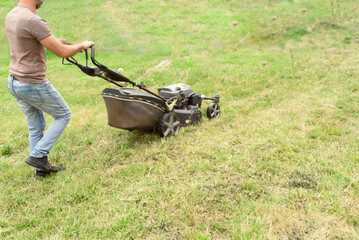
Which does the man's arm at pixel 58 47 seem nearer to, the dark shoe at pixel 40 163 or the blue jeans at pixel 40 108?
the blue jeans at pixel 40 108

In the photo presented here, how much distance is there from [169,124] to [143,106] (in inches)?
25.1

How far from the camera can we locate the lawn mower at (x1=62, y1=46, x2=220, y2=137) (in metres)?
3.92

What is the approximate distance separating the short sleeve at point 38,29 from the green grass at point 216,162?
1648mm

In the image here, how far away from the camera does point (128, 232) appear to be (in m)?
2.67

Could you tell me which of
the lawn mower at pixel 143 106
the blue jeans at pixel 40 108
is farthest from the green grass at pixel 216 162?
the blue jeans at pixel 40 108

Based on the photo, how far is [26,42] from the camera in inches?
120

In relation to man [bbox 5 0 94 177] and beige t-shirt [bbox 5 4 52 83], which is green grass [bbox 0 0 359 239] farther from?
beige t-shirt [bbox 5 4 52 83]

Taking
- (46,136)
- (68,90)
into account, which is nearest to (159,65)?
(68,90)

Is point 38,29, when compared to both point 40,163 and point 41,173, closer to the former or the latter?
point 40,163

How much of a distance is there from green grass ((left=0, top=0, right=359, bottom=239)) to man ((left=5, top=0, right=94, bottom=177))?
19.0 inches

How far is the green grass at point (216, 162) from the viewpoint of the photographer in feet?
9.02

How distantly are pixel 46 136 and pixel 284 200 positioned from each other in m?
2.77

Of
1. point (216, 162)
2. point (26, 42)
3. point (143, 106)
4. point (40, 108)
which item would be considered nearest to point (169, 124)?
point (143, 106)

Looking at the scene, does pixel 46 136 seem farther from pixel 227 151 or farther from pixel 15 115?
pixel 15 115
